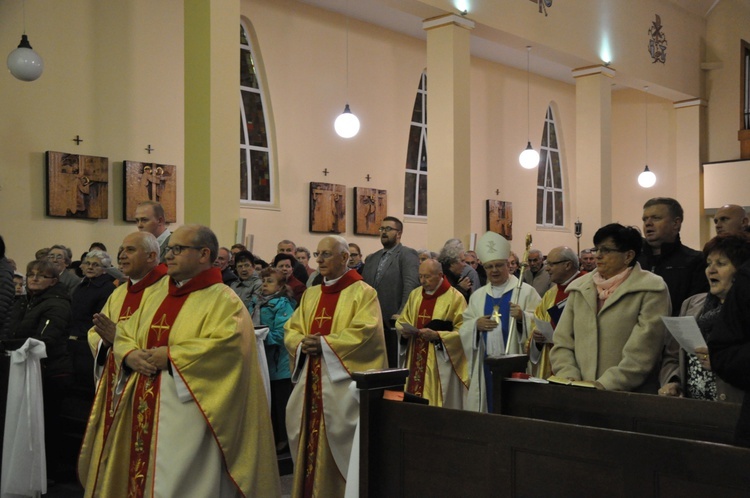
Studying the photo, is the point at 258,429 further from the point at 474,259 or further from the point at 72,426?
the point at 474,259

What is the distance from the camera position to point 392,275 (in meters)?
8.20

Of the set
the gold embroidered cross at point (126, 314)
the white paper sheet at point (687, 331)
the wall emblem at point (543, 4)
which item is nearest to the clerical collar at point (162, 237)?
the gold embroidered cross at point (126, 314)

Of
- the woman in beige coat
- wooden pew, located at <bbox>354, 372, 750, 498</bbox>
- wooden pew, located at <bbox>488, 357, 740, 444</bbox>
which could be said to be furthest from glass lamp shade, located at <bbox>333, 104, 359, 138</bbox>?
wooden pew, located at <bbox>354, 372, 750, 498</bbox>

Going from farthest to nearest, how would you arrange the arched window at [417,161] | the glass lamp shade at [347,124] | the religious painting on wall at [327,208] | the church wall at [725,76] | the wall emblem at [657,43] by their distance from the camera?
1. the church wall at [725,76]
2. the wall emblem at [657,43]
3. the arched window at [417,161]
4. the religious painting on wall at [327,208]
5. the glass lamp shade at [347,124]

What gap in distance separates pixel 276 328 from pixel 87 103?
18.1 feet

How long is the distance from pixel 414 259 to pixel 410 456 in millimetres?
4659

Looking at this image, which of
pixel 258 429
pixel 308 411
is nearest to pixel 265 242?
pixel 308 411

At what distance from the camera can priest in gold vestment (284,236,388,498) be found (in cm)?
545

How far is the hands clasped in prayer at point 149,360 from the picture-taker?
4.47m

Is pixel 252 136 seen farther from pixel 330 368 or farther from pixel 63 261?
pixel 330 368

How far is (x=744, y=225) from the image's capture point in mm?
5297

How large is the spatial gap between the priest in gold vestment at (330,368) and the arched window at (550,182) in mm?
14504

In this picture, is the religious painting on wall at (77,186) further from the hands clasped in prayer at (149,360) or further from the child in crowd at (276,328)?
the hands clasped in prayer at (149,360)

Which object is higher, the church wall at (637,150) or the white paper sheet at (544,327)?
the church wall at (637,150)
